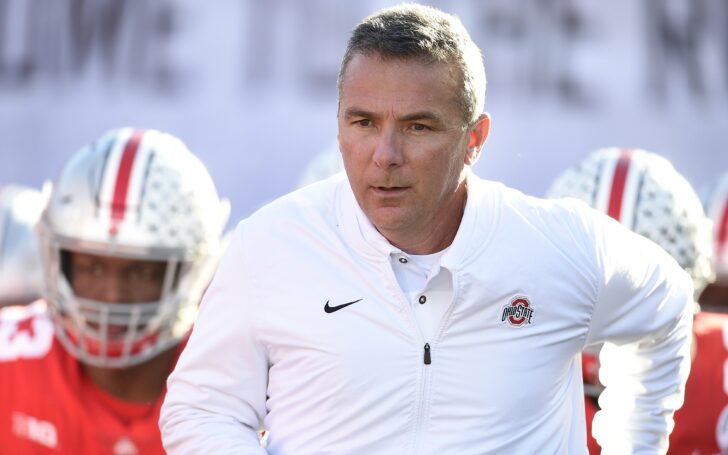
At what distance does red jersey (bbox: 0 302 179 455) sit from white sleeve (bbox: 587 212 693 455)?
1661 millimetres

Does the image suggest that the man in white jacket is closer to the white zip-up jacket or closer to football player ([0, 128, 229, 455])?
the white zip-up jacket

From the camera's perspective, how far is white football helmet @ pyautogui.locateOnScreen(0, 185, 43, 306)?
6.16m

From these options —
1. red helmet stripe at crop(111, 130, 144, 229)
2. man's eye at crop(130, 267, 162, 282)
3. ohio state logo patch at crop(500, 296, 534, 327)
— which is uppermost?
ohio state logo patch at crop(500, 296, 534, 327)

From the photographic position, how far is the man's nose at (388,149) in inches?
104

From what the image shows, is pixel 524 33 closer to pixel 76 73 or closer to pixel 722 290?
pixel 722 290

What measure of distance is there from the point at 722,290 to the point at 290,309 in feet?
14.0

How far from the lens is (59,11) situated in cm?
647

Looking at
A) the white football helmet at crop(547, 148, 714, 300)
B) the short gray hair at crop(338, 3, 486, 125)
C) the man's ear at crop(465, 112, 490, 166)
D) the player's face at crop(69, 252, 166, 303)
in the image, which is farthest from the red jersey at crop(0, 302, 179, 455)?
the short gray hair at crop(338, 3, 486, 125)

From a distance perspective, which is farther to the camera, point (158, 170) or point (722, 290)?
point (722, 290)

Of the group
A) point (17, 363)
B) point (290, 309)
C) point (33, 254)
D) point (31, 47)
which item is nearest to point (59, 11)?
point (31, 47)

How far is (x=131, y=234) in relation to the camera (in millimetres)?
4559

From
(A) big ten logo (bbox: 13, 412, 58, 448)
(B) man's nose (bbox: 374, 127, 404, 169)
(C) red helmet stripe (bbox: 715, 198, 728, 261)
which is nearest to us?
(B) man's nose (bbox: 374, 127, 404, 169)

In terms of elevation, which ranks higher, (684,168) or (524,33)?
(524,33)

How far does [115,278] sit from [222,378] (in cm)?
179
